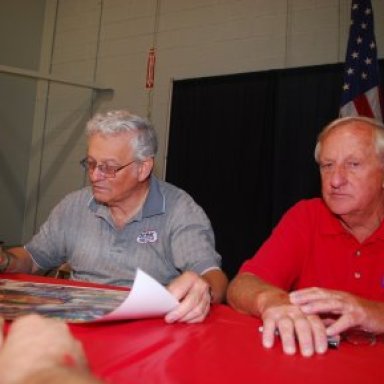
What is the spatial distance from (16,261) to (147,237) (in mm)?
535

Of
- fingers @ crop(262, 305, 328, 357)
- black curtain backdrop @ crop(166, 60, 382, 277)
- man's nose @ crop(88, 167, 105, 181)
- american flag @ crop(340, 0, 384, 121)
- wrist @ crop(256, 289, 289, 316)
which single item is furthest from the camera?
black curtain backdrop @ crop(166, 60, 382, 277)

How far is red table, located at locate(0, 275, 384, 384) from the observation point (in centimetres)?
70

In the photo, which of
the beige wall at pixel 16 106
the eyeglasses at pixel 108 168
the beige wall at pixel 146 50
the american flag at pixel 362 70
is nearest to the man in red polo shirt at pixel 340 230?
the eyeglasses at pixel 108 168

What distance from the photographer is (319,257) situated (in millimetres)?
1765

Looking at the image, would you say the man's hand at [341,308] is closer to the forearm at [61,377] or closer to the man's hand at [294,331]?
the man's hand at [294,331]

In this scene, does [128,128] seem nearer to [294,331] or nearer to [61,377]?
[294,331]

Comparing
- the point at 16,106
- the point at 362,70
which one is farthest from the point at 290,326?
the point at 16,106

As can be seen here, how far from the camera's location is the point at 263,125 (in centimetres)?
468

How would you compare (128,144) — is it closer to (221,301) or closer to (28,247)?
(28,247)

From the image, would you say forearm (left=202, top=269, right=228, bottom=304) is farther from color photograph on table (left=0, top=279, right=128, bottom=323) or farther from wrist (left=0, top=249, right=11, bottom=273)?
wrist (left=0, top=249, right=11, bottom=273)

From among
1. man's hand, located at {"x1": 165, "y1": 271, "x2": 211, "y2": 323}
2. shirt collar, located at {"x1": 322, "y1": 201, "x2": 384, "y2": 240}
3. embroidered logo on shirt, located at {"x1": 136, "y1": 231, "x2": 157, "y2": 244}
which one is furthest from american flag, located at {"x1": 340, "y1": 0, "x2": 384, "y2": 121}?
man's hand, located at {"x1": 165, "y1": 271, "x2": 211, "y2": 323}

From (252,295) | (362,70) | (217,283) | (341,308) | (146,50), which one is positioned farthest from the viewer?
(146,50)

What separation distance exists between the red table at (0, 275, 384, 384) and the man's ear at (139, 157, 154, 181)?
115 cm

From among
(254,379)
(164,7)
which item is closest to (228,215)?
(164,7)
